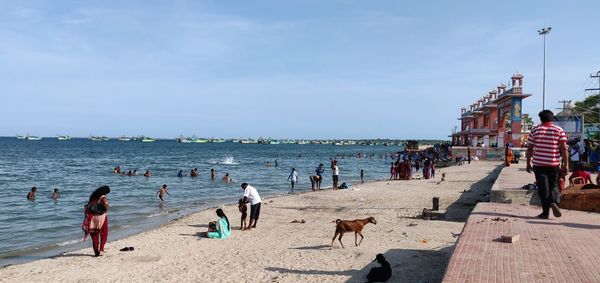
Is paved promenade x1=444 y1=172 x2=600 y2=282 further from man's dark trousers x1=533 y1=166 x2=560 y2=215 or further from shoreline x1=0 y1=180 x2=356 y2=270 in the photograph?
shoreline x1=0 y1=180 x2=356 y2=270

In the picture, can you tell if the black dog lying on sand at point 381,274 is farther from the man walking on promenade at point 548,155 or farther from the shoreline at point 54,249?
the shoreline at point 54,249

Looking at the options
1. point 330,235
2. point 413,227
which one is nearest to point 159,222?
point 330,235

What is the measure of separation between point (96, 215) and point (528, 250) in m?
8.45

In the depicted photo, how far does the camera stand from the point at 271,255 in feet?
33.2

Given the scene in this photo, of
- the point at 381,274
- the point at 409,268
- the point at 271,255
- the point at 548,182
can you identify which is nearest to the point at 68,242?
the point at 271,255

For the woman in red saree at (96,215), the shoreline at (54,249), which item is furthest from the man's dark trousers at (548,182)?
the shoreline at (54,249)

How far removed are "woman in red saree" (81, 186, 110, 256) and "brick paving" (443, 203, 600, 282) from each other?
726cm

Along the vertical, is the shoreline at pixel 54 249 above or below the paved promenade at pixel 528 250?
below

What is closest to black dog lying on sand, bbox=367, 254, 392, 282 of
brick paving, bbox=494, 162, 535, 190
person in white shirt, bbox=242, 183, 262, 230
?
brick paving, bbox=494, 162, 535, 190

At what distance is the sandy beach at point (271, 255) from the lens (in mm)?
8453

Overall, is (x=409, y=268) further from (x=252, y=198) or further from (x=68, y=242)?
(x=68, y=242)

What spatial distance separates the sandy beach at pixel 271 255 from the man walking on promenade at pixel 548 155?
2.06 m

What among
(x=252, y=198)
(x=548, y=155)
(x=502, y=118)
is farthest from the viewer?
(x=502, y=118)

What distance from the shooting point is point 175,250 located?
11211 mm
